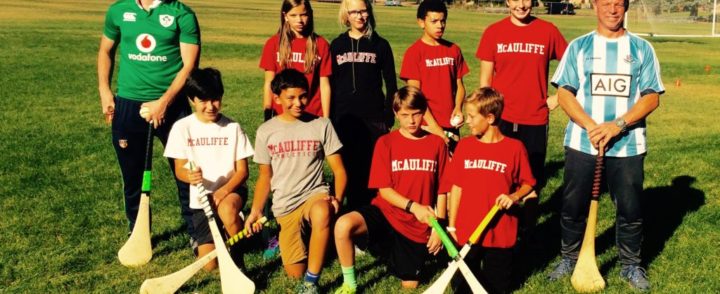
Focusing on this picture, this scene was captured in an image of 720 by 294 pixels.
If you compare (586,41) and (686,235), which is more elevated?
(586,41)

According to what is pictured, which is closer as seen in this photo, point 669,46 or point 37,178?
point 37,178

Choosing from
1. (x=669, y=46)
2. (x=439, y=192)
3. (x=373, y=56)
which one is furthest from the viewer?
(x=669, y=46)

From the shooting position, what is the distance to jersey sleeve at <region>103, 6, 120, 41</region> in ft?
19.7

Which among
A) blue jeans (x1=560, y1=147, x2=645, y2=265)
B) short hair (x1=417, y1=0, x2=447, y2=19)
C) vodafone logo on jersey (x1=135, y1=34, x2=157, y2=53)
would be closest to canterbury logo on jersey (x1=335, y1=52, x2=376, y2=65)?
short hair (x1=417, y1=0, x2=447, y2=19)

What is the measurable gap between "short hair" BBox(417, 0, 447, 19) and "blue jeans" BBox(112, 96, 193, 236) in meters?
2.24

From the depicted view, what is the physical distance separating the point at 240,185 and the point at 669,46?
105 feet

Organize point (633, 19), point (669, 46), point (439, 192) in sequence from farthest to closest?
point (633, 19) < point (669, 46) < point (439, 192)

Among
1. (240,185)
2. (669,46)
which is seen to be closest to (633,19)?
(669,46)

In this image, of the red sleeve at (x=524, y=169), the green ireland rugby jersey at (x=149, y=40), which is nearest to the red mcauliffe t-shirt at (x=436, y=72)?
the red sleeve at (x=524, y=169)

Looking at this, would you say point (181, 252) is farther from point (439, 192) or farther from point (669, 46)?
point (669, 46)

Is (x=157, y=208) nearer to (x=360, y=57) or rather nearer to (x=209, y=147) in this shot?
(x=209, y=147)

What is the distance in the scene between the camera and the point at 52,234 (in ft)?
22.0

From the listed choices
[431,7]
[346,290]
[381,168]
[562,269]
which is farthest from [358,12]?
[562,269]

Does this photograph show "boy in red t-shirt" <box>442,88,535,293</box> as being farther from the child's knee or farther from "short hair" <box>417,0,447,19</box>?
"short hair" <box>417,0,447,19</box>
